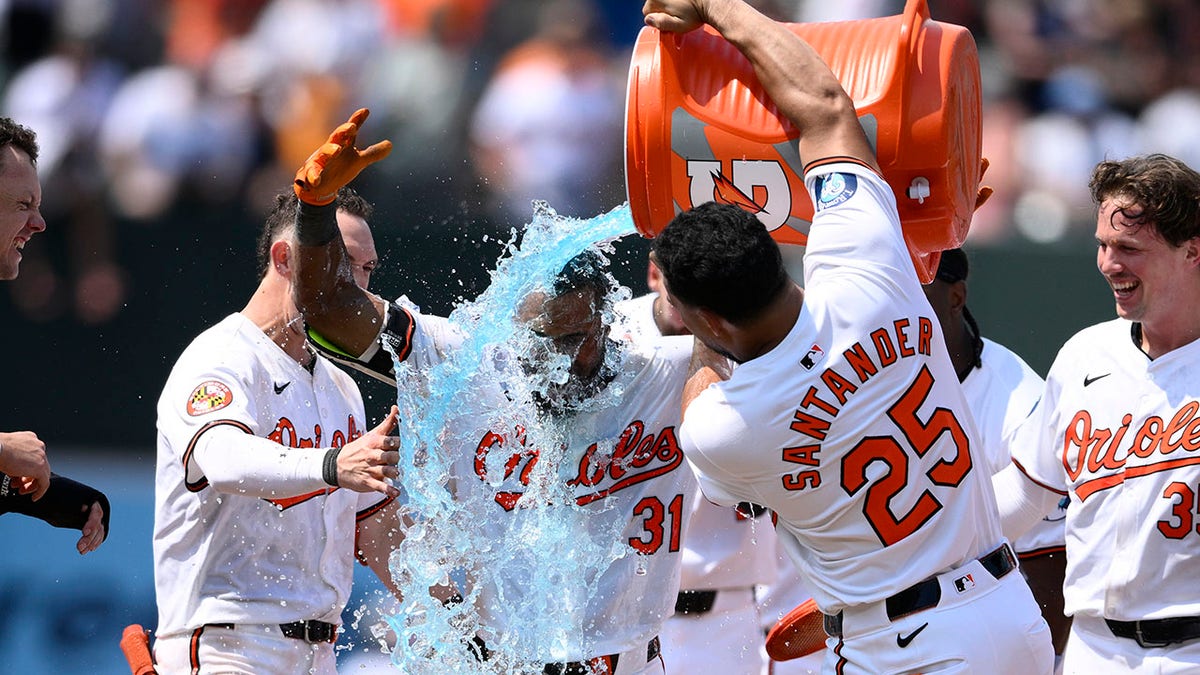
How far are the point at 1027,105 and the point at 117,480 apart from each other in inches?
221

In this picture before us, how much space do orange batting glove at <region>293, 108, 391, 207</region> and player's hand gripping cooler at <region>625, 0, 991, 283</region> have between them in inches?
27.9

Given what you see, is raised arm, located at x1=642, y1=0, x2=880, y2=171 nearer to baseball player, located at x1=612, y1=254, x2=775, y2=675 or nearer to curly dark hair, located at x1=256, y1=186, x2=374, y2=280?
curly dark hair, located at x1=256, y1=186, x2=374, y2=280

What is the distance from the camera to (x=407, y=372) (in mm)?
3982

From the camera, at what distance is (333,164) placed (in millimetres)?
3615

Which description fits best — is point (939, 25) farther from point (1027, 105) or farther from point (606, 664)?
point (1027, 105)

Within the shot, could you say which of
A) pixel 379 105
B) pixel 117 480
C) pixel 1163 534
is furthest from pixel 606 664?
pixel 379 105

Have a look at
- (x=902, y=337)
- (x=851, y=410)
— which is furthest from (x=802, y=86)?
(x=851, y=410)

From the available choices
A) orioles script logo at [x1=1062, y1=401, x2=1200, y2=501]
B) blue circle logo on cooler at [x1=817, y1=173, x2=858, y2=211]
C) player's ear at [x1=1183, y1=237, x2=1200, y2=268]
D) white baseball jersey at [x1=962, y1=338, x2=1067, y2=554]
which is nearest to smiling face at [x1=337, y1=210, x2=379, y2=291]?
blue circle logo on cooler at [x1=817, y1=173, x2=858, y2=211]

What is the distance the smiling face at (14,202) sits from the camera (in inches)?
168

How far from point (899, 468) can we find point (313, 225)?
1676 mm

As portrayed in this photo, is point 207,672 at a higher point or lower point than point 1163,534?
lower

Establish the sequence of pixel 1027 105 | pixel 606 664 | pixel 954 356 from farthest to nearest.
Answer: pixel 1027 105 → pixel 954 356 → pixel 606 664

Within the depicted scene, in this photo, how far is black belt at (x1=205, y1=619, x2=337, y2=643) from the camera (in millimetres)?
4441

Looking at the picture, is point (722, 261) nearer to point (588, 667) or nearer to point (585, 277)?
point (585, 277)
